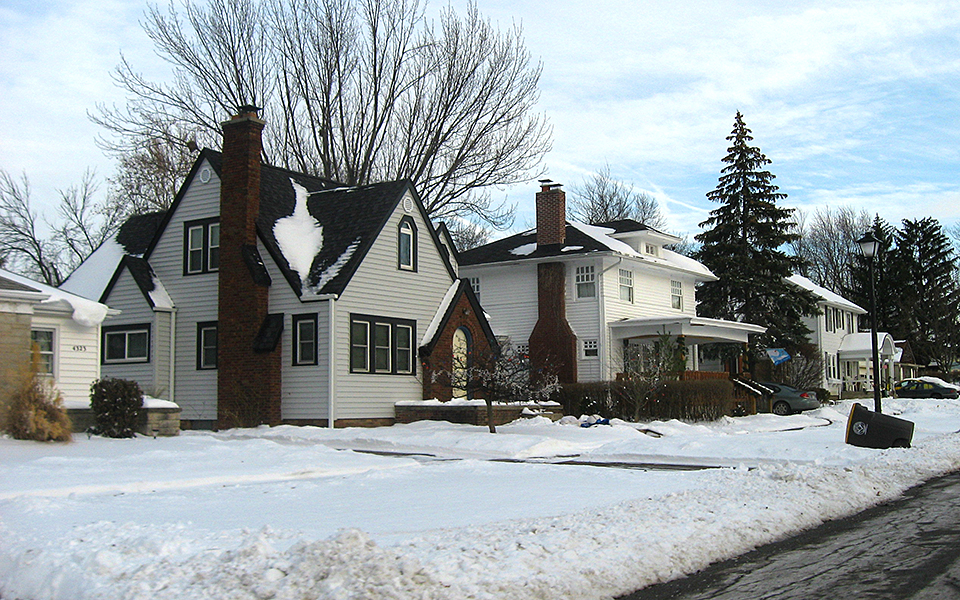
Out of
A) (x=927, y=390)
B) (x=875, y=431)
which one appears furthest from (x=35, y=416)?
(x=927, y=390)

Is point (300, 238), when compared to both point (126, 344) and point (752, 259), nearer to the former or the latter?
point (126, 344)

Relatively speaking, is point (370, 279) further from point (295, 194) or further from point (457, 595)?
point (457, 595)

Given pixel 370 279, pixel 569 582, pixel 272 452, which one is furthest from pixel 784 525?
pixel 370 279

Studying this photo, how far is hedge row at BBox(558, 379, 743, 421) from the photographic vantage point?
27438 millimetres

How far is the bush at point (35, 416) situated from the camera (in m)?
16.6

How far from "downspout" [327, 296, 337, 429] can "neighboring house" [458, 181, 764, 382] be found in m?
11.9

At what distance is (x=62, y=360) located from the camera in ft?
69.3

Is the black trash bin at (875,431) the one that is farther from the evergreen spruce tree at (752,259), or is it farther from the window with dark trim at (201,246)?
the evergreen spruce tree at (752,259)

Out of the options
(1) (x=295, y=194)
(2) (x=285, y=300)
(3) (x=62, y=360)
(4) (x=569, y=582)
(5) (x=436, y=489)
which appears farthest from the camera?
(1) (x=295, y=194)

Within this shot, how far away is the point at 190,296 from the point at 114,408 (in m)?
8.10

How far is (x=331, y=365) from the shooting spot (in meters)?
23.9

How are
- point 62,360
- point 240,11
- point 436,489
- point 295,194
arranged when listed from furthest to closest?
point 240,11 → point 295,194 → point 62,360 → point 436,489

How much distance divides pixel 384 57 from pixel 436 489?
31.1m

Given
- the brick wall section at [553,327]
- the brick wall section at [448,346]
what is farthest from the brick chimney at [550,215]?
the brick wall section at [448,346]
